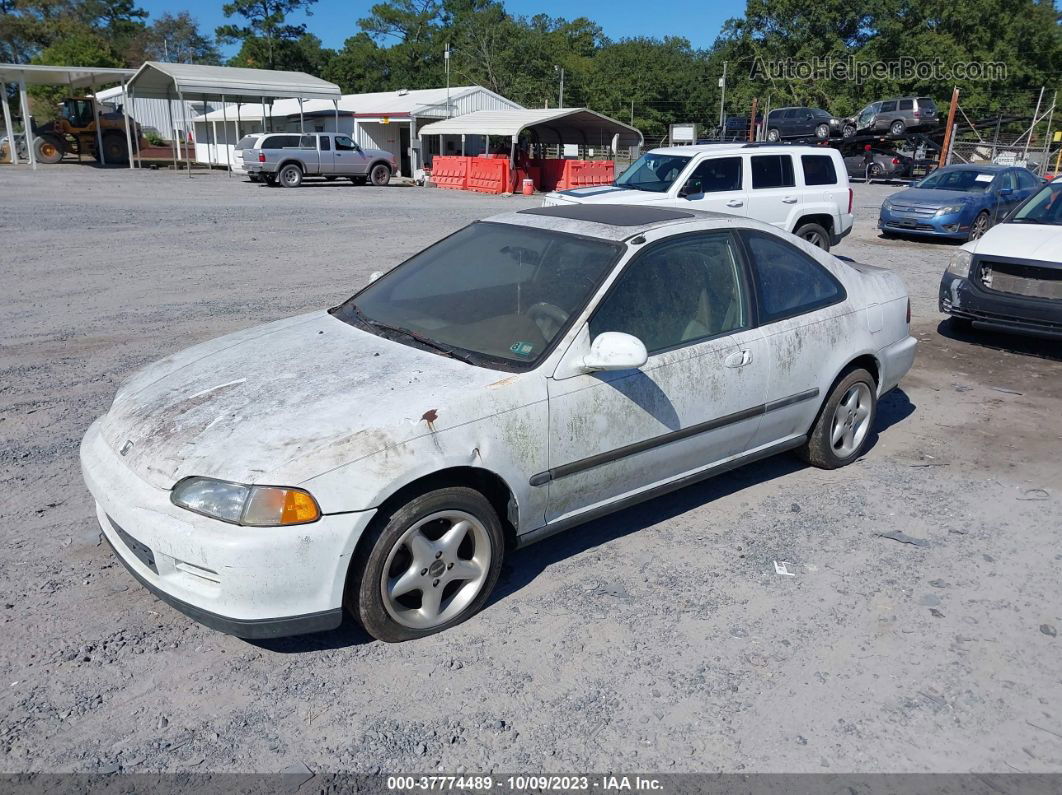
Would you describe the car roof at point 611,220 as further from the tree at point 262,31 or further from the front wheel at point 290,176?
the tree at point 262,31

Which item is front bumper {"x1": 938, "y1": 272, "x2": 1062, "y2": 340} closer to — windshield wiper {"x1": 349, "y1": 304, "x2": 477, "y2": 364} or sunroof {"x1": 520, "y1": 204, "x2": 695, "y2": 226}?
sunroof {"x1": 520, "y1": 204, "x2": 695, "y2": 226}

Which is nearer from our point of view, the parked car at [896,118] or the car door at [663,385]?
the car door at [663,385]

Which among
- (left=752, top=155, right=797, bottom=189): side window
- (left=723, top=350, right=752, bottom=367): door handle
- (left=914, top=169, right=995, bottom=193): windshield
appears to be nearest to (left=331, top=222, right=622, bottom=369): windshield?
(left=723, top=350, right=752, bottom=367): door handle

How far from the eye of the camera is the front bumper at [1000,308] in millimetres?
7262

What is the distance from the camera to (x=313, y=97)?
3319 cm

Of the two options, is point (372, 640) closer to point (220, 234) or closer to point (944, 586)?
point (944, 586)

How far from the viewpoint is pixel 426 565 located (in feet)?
10.5

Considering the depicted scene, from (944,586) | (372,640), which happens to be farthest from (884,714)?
(372,640)

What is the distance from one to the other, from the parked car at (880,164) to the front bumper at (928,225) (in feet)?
64.7

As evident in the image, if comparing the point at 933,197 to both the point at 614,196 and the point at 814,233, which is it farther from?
the point at 614,196

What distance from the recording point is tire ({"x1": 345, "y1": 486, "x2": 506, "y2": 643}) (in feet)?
9.95

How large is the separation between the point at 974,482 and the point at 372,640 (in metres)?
3.75

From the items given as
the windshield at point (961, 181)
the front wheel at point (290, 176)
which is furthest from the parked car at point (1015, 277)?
the front wheel at point (290, 176)

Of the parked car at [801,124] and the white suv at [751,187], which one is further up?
the parked car at [801,124]
